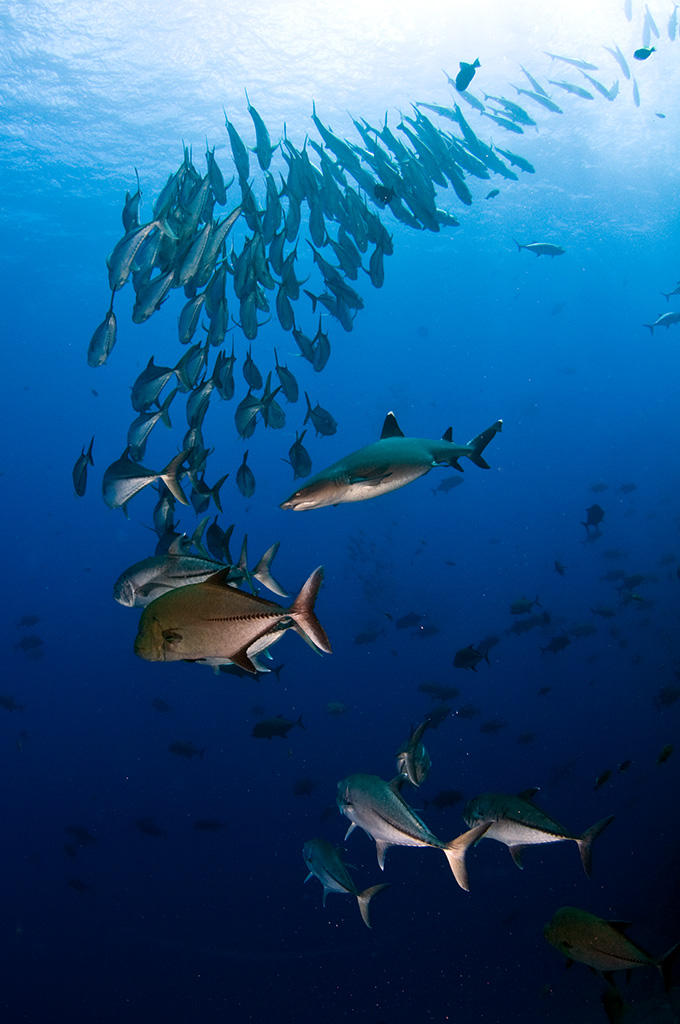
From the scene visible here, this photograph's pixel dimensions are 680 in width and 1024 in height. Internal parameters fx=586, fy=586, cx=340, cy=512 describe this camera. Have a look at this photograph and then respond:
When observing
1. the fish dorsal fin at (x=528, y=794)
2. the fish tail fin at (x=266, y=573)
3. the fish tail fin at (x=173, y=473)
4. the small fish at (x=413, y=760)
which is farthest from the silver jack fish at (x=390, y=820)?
the fish tail fin at (x=173, y=473)

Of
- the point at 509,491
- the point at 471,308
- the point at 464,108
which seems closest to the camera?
the point at 464,108

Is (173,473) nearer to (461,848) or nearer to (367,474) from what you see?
(367,474)

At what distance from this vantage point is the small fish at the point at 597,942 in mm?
3426

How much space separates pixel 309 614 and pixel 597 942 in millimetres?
3077

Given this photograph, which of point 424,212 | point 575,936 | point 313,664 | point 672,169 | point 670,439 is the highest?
point 672,169

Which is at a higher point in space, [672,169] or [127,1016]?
[672,169]

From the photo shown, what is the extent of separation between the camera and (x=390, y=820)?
3.40 m

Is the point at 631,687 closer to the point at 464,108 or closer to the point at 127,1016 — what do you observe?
the point at 127,1016

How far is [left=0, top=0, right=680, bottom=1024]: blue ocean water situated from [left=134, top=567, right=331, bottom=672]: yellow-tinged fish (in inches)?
207

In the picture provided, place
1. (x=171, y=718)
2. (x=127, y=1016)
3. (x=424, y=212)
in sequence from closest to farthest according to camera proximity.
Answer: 1. (x=424, y=212)
2. (x=127, y=1016)
3. (x=171, y=718)

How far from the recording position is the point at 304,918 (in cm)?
1864

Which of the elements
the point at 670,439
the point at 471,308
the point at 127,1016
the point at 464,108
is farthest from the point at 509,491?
the point at 127,1016

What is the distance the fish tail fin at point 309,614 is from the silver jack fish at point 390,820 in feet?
4.95

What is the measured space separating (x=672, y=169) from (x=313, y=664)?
34.0m
